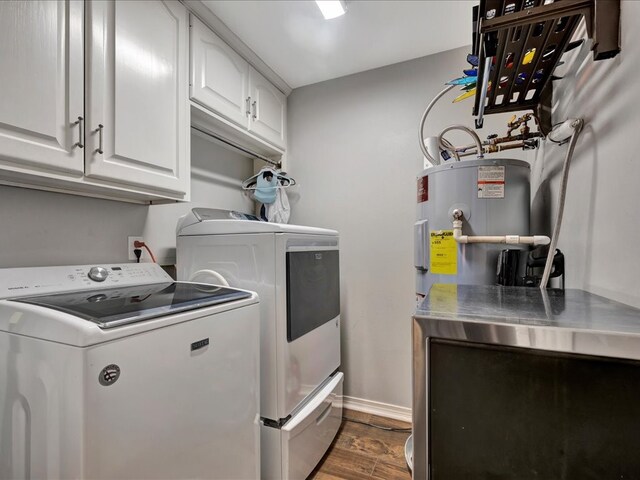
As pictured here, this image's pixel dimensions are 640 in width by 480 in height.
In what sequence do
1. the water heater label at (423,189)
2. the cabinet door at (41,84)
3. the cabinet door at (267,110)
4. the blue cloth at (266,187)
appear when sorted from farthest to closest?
the blue cloth at (266,187) → the cabinet door at (267,110) → the water heater label at (423,189) → the cabinet door at (41,84)

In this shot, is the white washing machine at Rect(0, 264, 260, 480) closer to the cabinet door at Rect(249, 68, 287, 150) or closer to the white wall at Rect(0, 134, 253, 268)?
the white wall at Rect(0, 134, 253, 268)

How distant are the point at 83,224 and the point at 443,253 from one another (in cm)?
160

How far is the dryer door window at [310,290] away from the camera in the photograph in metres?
1.39

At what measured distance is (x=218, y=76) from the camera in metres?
1.71

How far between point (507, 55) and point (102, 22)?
55.7 inches

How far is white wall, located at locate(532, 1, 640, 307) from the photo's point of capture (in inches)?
24.6

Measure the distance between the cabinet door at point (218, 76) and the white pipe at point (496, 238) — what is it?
4.61ft

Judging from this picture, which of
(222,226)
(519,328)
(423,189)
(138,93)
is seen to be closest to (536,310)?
(519,328)

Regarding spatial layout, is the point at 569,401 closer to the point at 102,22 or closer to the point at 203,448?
the point at 203,448

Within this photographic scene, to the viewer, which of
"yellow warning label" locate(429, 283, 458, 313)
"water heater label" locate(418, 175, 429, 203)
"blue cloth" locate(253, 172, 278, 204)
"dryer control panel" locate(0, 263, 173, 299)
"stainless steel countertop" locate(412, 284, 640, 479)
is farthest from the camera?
"blue cloth" locate(253, 172, 278, 204)

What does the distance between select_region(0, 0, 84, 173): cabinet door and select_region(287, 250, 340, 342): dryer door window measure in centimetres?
92

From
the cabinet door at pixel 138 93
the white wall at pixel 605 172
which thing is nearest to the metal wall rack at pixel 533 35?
the white wall at pixel 605 172

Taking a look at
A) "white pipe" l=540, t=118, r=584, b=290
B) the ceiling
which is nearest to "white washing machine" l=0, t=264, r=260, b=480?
"white pipe" l=540, t=118, r=584, b=290

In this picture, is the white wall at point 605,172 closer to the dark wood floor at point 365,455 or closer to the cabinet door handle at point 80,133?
the dark wood floor at point 365,455
